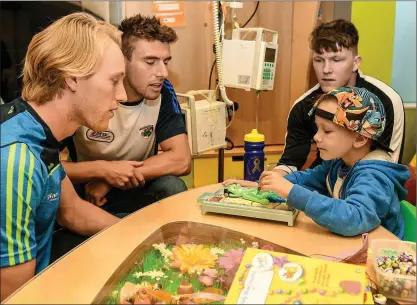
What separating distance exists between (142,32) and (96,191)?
0.74 meters

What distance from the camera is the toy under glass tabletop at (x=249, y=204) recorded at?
1324 millimetres

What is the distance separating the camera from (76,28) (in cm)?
128

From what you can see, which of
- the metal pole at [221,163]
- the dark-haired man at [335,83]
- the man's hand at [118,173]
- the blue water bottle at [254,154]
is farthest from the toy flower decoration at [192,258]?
the metal pole at [221,163]

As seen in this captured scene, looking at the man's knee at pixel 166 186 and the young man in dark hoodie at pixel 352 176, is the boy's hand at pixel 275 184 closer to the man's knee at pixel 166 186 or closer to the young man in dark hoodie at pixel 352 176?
the young man in dark hoodie at pixel 352 176

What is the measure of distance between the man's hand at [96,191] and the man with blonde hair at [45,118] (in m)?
0.43

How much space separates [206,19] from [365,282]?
7.47ft

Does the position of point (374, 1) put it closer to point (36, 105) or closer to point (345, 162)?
point (345, 162)

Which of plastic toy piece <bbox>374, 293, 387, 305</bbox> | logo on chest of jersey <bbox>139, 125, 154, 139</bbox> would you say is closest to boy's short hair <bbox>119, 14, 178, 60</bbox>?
logo on chest of jersey <bbox>139, 125, 154, 139</bbox>

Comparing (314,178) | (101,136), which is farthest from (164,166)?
(314,178)

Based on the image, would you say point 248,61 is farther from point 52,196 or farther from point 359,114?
point 52,196

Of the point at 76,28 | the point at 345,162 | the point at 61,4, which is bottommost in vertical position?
the point at 345,162

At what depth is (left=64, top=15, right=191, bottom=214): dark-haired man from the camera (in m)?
1.99

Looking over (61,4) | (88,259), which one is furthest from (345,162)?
(61,4)

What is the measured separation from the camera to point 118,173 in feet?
6.14
